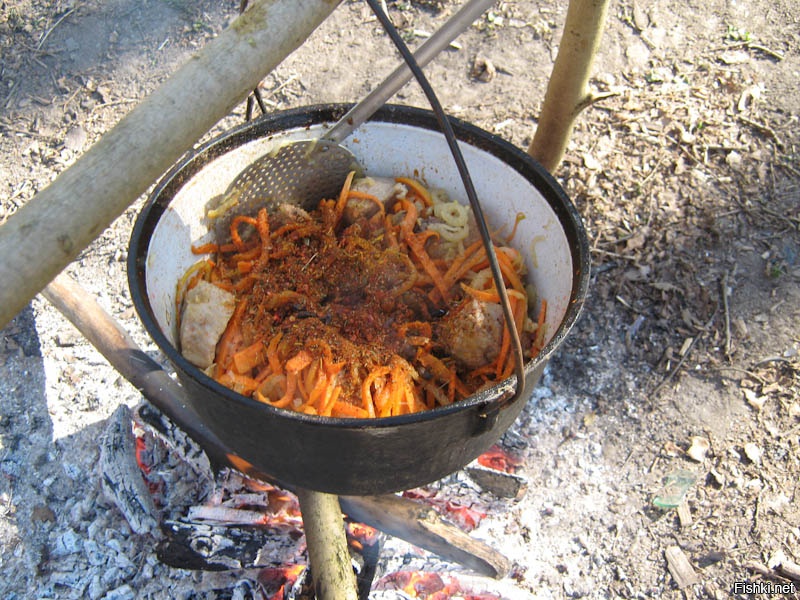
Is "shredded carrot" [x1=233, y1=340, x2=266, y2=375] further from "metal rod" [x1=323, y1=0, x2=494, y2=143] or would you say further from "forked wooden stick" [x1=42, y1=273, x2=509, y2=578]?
"metal rod" [x1=323, y1=0, x2=494, y2=143]

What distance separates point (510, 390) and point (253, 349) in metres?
1.03

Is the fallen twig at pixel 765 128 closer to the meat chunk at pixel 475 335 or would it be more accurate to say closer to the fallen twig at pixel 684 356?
the fallen twig at pixel 684 356

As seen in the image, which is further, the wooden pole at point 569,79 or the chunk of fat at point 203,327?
the wooden pole at point 569,79

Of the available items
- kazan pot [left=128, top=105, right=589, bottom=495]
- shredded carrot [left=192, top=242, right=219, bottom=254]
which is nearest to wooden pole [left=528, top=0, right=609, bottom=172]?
kazan pot [left=128, top=105, right=589, bottom=495]

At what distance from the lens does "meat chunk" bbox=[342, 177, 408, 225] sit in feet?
9.24

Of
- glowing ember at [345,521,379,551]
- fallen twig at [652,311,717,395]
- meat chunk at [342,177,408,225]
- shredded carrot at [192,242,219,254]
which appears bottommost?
fallen twig at [652,311,717,395]

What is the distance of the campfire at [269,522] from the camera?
2.66 meters

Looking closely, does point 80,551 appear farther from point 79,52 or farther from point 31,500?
point 79,52

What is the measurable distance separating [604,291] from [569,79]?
1.16 meters

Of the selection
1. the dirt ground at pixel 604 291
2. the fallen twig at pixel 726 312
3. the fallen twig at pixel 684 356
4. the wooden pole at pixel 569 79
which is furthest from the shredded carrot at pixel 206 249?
the fallen twig at pixel 726 312

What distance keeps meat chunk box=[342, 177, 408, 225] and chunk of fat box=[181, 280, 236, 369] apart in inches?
27.4

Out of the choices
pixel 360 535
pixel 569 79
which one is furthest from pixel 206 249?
pixel 569 79

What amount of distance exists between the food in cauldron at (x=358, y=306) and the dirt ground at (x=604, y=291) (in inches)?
36.5

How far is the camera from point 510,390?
187 centimetres
